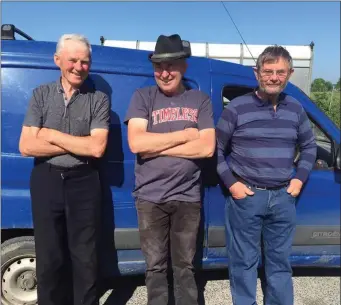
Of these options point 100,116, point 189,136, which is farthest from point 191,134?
point 100,116

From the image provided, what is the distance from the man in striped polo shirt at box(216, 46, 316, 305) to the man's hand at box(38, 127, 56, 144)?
1016 millimetres

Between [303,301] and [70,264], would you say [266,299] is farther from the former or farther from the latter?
[70,264]

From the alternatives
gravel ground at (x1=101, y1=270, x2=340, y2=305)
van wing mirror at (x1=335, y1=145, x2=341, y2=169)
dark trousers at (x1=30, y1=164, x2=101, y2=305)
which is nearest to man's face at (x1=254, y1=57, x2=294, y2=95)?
van wing mirror at (x1=335, y1=145, x2=341, y2=169)

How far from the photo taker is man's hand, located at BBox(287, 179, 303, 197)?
2.41 m

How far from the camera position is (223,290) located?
322 centimetres

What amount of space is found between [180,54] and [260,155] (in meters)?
0.78

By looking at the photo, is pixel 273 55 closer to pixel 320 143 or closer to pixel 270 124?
pixel 270 124

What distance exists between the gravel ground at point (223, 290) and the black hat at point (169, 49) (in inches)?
76.0

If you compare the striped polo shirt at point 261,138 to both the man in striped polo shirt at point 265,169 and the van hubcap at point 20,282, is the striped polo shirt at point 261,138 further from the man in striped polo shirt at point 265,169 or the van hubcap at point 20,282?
the van hubcap at point 20,282

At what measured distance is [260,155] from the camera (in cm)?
233

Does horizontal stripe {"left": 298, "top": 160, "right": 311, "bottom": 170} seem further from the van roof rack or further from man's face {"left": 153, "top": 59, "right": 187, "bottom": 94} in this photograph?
the van roof rack

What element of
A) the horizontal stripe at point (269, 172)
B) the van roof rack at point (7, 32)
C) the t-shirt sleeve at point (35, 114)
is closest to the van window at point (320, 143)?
the horizontal stripe at point (269, 172)

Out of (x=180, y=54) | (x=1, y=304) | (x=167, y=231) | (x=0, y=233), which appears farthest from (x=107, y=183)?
(x=1, y=304)

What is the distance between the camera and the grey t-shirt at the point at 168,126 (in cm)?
228
